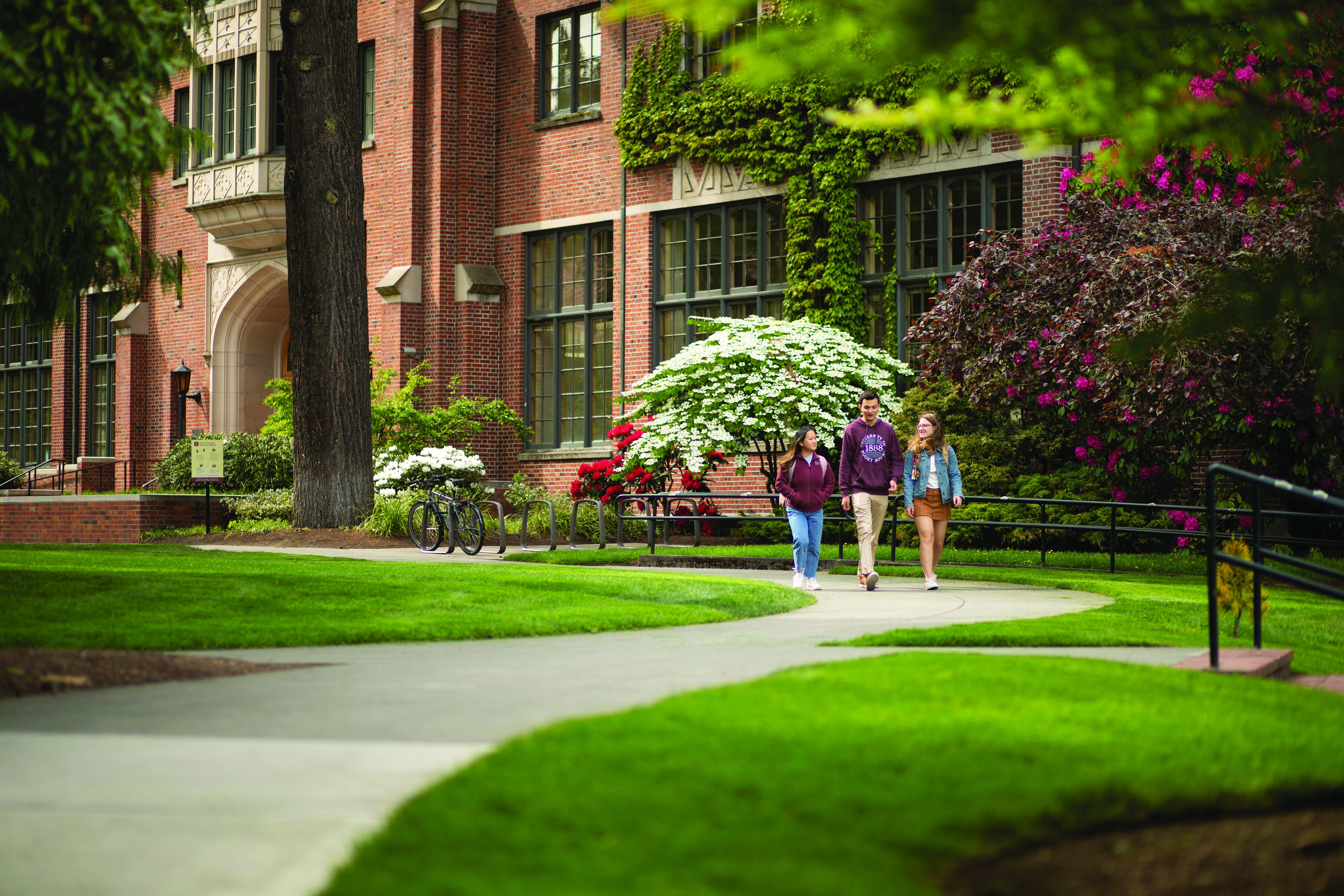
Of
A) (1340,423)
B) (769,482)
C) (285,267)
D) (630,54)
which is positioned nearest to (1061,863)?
(1340,423)

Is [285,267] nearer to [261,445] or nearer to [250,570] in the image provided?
[261,445]

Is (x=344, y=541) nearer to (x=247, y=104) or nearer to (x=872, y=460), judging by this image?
(x=872, y=460)

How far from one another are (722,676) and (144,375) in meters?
30.8

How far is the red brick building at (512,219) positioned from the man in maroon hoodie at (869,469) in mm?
8497

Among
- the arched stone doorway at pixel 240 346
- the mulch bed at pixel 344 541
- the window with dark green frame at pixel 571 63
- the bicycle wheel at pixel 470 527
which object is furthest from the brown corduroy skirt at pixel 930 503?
the arched stone doorway at pixel 240 346

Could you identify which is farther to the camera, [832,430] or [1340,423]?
[832,430]

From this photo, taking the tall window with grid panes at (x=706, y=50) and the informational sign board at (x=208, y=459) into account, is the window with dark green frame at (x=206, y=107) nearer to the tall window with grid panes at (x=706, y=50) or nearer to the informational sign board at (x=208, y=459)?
the informational sign board at (x=208, y=459)

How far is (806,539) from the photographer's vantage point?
14.3 metres

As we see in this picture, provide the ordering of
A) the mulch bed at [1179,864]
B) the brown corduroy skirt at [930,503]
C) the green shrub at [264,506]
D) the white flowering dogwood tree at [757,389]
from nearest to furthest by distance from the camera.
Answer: the mulch bed at [1179,864] → the brown corduroy skirt at [930,503] → the white flowering dogwood tree at [757,389] → the green shrub at [264,506]

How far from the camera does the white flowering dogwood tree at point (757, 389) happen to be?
21531mm

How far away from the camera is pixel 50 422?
38.6 meters

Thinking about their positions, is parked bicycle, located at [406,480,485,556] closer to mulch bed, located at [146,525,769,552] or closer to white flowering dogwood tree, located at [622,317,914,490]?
mulch bed, located at [146,525,769,552]

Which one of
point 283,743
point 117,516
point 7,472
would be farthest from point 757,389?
point 7,472

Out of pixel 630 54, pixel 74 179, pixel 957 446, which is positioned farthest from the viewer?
pixel 630 54
